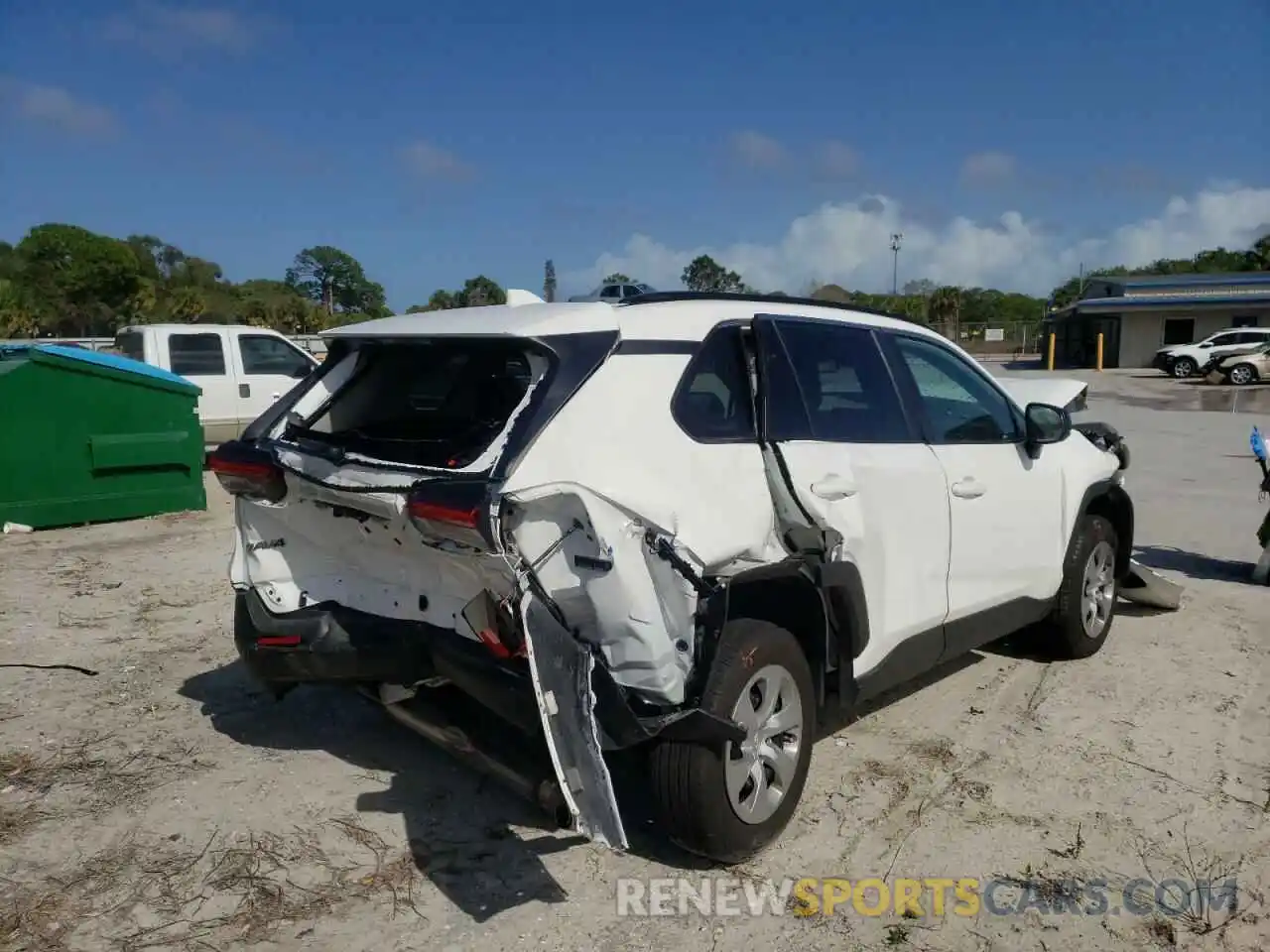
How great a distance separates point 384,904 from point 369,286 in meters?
104

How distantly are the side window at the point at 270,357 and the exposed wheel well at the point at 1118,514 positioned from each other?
10.4m

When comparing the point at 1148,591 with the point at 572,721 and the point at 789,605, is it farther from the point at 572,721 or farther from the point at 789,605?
the point at 572,721

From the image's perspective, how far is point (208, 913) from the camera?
3.30 meters

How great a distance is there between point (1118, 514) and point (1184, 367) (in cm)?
3189

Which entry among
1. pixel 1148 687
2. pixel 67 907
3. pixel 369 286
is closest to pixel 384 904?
pixel 67 907

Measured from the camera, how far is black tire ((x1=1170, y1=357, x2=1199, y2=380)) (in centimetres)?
3375

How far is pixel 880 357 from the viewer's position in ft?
14.7

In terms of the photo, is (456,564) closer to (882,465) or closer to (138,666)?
(882,465)

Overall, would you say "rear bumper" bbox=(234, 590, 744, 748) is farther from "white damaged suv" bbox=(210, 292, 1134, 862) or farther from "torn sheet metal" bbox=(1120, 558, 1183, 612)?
Result: "torn sheet metal" bbox=(1120, 558, 1183, 612)

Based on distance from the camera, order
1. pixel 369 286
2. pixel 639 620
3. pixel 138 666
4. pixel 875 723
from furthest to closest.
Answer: pixel 369 286
pixel 138 666
pixel 875 723
pixel 639 620

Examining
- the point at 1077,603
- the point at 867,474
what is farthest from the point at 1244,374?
the point at 867,474

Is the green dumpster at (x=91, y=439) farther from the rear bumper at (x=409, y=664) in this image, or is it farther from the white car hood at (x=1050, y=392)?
the white car hood at (x=1050, y=392)

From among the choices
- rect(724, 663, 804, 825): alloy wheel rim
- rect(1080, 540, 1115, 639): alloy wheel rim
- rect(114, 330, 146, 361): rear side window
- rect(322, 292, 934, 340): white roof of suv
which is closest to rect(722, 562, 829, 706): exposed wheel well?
rect(724, 663, 804, 825): alloy wheel rim

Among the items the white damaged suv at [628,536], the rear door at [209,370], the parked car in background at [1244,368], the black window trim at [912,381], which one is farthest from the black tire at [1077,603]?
the parked car in background at [1244,368]
